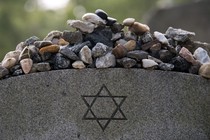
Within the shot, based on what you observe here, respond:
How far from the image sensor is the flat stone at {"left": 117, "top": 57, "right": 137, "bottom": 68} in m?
4.32

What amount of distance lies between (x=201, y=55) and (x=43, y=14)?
1844 cm

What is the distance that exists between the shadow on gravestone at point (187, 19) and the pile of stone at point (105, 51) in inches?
322

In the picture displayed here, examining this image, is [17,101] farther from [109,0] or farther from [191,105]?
[109,0]

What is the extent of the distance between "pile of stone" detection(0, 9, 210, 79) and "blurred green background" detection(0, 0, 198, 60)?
14.2m

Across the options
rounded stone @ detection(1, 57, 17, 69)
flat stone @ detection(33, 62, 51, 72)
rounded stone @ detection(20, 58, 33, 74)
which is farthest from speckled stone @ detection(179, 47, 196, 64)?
rounded stone @ detection(1, 57, 17, 69)

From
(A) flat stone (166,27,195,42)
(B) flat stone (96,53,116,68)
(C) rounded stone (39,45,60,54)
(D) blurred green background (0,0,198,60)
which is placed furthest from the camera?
(D) blurred green background (0,0,198,60)

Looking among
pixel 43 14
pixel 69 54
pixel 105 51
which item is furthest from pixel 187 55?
pixel 43 14

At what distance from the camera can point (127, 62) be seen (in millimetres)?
4320

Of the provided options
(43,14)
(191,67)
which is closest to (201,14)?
(191,67)

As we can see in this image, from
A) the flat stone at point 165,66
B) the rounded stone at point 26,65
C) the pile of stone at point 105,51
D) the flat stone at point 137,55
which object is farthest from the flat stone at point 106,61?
the rounded stone at point 26,65

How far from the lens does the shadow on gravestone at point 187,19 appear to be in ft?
41.9

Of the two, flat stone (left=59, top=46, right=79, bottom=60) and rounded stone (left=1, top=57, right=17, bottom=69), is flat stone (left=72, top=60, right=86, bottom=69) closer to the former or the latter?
flat stone (left=59, top=46, right=79, bottom=60)

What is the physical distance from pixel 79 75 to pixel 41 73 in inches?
10.1

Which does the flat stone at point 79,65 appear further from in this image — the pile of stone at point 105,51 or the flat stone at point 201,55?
the flat stone at point 201,55
